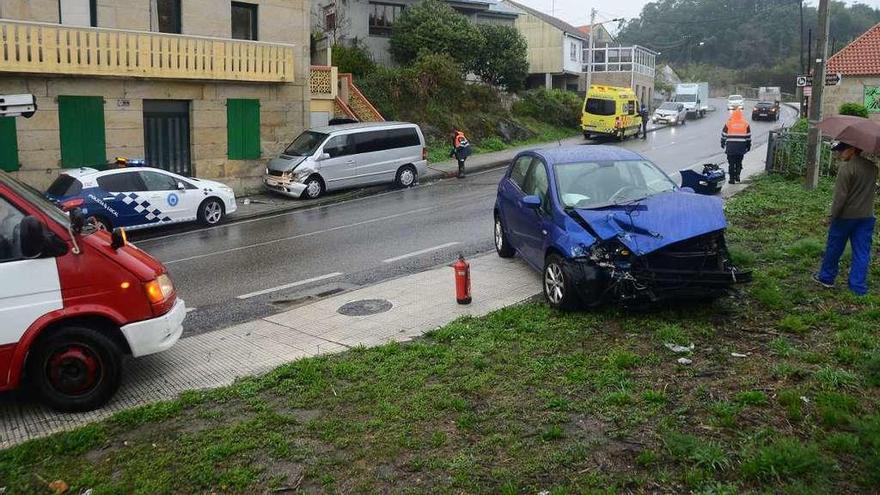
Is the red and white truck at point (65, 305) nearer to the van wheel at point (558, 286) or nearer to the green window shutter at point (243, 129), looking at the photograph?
the van wheel at point (558, 286)

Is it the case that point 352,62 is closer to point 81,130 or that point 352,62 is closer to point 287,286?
point 81,130

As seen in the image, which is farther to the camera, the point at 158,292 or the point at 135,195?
the point at 135,195

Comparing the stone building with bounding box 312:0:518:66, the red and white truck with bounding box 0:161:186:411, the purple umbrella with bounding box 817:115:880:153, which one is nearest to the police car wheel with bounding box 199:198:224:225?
the red and white truck with bounding box 0:161:186:411

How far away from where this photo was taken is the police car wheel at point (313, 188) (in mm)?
20062

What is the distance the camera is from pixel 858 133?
7848 millimetres

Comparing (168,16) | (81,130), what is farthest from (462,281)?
(168,16)

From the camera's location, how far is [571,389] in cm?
581

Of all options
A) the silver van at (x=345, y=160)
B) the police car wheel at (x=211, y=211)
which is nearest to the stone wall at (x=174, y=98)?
the silver van at (x=345, y=160)

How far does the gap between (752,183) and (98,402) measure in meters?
15.6

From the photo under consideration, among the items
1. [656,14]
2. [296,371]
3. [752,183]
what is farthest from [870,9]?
[296,371]

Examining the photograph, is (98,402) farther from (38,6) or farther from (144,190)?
(38,6)

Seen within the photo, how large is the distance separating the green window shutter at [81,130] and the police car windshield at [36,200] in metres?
13.3

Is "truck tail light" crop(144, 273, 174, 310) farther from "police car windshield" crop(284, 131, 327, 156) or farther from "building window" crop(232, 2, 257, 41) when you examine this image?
"building window" crop(232, 2, 257, 41)

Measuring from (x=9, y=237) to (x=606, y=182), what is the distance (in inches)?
245
